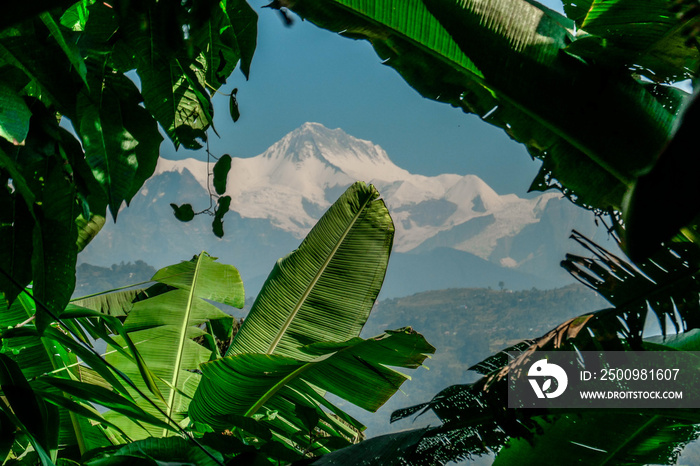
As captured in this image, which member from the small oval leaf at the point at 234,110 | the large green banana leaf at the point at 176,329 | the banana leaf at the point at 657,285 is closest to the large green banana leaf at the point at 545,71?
the banana leaf at the point at 657,285

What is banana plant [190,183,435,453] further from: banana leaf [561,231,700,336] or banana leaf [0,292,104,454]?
banana leaf [561,231,700,336]

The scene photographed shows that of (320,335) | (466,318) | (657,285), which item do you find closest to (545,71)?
(657,285)

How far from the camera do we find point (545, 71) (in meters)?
0.88

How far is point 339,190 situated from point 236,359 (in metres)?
19.4

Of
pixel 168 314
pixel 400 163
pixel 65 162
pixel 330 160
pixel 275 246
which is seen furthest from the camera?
pixel 400 163

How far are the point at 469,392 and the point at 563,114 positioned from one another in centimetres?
56

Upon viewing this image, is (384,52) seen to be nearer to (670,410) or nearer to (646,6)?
(646,6)

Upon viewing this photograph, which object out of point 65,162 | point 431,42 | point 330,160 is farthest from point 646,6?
point 330,160

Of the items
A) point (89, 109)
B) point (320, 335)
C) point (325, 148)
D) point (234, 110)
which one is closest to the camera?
point (89, 109)

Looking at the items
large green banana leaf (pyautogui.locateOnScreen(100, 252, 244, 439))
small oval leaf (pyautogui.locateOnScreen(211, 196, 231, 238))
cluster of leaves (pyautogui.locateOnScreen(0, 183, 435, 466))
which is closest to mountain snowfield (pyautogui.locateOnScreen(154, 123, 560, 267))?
large green banana leaf (pyautogui.locateOnScreen(100, 252, 244, 439))

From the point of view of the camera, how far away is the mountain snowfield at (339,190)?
21.3 metres

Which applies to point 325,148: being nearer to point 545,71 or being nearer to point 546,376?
point 545,71

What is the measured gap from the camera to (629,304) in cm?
78

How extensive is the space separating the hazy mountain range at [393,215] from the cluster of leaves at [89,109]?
16679 millimetres
